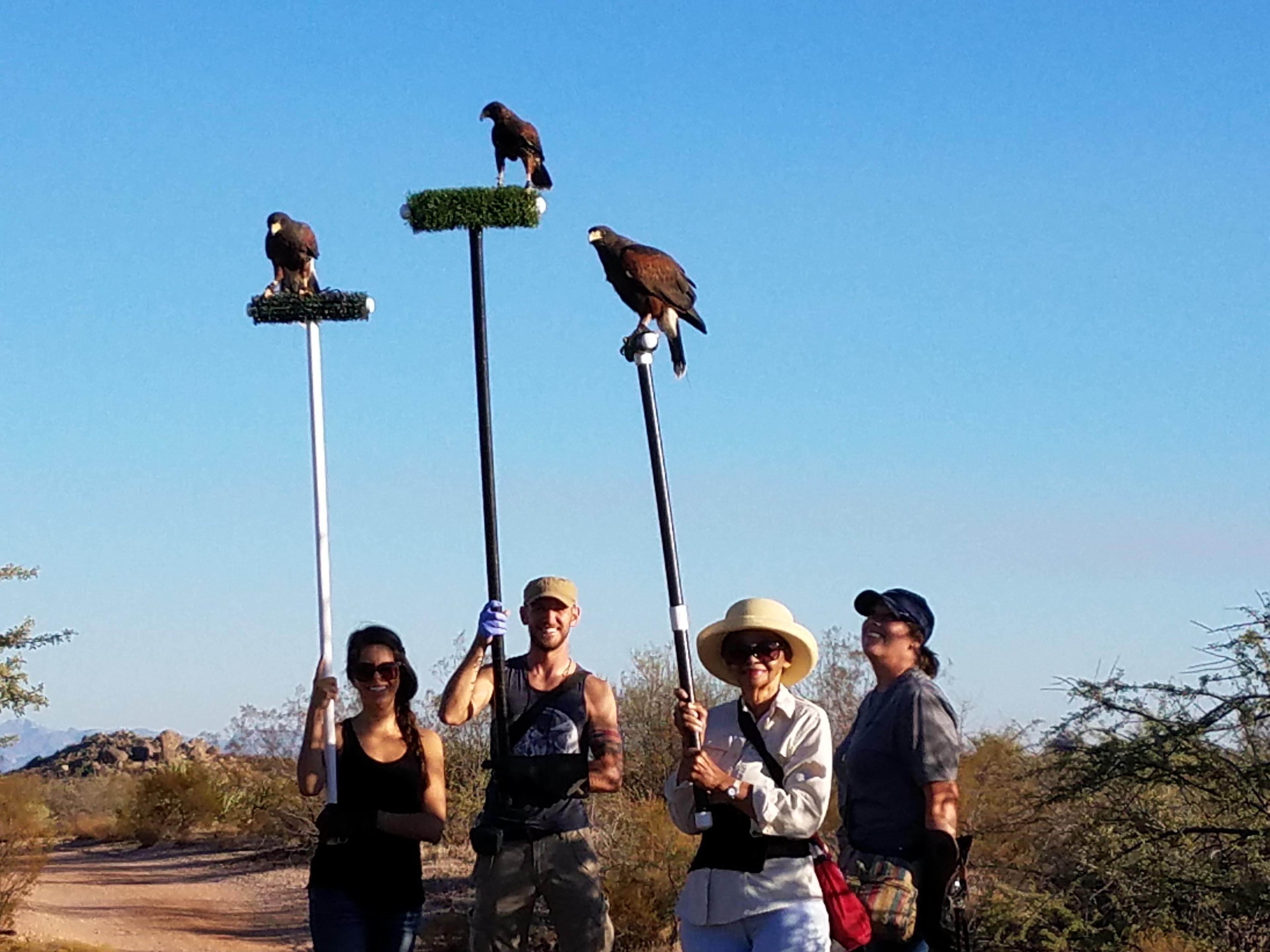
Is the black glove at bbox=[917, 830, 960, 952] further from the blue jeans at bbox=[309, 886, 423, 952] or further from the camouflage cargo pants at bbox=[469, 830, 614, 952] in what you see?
the blue jeans at bbox=[309, 886, 423, 952]

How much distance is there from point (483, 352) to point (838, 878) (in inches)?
90.9

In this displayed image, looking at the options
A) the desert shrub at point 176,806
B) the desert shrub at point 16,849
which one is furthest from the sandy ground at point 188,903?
the desert shrub at point 176,806

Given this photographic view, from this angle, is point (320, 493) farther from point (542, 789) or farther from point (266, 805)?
point (266, 805)

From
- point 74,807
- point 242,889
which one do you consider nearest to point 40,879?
point 242,889

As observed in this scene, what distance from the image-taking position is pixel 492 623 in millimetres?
5336

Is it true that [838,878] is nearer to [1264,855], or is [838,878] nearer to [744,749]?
[744,749]

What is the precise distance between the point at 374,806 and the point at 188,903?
34.4 ft

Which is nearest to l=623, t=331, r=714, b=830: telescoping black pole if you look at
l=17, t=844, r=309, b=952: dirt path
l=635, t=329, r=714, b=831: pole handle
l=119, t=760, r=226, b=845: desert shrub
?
l=635, t=329, r=714, b=831: pole handle

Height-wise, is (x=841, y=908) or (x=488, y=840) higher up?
(x=488, y=840)

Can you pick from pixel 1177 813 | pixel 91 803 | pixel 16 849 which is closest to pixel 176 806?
pixel 91 803

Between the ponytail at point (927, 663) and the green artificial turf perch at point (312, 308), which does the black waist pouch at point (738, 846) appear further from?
the green artificial turf perch at point (312, 308)

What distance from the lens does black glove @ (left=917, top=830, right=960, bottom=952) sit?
4.57 meters

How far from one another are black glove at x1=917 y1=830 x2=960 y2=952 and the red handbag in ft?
0.62

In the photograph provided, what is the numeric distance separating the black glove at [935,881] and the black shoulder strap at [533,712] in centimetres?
132
